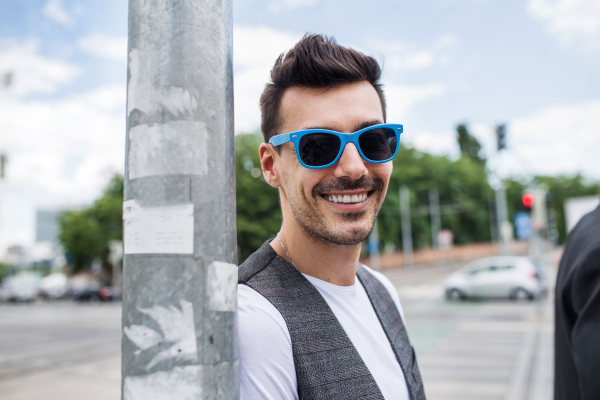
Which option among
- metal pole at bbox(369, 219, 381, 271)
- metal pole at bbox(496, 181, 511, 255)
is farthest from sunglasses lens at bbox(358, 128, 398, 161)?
metal pole at bbox(369, 219, 381, 271)

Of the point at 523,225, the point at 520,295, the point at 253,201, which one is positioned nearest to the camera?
the point at 523,225

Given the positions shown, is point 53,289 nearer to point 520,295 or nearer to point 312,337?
point 520,295

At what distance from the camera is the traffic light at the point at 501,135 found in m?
15.7

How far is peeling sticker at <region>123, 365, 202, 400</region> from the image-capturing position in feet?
2.66

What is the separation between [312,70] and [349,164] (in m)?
0.32

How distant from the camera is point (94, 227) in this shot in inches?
1555

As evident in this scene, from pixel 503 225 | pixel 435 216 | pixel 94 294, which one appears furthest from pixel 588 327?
pixel 435 216

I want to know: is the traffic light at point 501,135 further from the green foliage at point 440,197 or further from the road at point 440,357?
the green foliage at point 440,197

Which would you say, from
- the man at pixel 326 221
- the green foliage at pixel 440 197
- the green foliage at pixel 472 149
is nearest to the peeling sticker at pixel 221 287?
the man at pixel 326 221

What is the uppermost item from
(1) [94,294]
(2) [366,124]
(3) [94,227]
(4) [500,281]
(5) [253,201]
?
(5) [253,201]

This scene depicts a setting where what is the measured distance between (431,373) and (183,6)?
7.55 meters

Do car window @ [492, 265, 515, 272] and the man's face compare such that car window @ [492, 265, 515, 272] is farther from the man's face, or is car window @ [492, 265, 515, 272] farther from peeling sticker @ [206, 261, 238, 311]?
peeling sticker @ [206, 261, 238, 311]

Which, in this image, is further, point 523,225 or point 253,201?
point 253,201

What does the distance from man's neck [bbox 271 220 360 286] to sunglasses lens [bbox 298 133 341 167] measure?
235 millimetres
